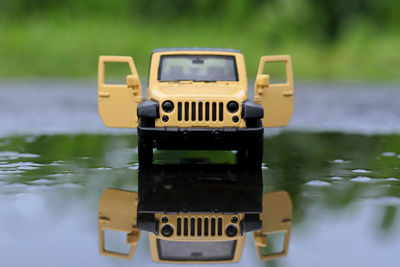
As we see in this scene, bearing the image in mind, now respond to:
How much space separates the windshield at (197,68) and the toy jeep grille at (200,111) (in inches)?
54.9

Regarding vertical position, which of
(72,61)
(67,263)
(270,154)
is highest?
(67,263)

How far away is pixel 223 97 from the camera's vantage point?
36.4 feet

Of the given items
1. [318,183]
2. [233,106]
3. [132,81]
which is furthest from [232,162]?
[318,183]

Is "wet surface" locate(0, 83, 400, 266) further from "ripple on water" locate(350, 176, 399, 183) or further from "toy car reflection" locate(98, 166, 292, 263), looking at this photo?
"toy car reflection" locate(98, 166, 292, 263)

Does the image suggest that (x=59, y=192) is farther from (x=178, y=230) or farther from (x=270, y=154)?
(x=270, y=154)

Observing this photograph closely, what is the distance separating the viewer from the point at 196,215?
8.08 m

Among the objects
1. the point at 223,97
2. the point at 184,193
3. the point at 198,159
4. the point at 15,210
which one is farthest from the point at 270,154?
the point at 15,210

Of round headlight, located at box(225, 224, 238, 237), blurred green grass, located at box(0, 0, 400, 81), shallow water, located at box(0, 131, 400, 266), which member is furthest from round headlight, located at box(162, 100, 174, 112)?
blurred green grass, located at box(0, 0, 400, 81)

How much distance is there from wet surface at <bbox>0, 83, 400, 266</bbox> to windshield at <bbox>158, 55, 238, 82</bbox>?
4.43ft

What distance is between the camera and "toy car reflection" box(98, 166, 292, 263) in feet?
22.0

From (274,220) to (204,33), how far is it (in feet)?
176

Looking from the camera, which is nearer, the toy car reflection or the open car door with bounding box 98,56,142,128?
the toy car reflection

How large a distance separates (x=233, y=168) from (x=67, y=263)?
19.4 ft

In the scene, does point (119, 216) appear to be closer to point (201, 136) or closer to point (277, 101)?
point (201, 136)
